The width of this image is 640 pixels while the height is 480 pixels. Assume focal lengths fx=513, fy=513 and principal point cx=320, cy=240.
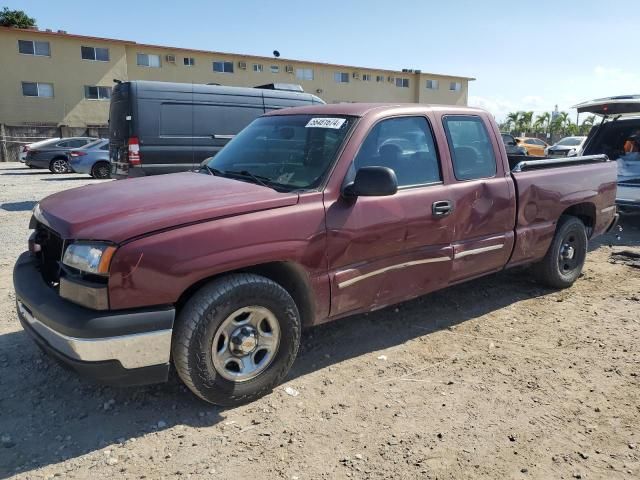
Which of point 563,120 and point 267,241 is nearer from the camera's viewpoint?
point 267,241

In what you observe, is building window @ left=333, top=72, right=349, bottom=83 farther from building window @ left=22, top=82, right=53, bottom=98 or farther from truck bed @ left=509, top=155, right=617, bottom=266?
truck bed @ left=509, top=155, right=617, bottom=266

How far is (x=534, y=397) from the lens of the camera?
327 centimetres

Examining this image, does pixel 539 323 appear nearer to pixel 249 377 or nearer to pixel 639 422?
pixel 639 422

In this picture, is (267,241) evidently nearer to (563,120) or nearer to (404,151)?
(404,151)

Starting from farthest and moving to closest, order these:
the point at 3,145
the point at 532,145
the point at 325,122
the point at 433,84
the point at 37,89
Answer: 1. the point at 433,84
2. the point at 37,89
3. the point at 532,145
4. the point at 3,145
5. the point at 325,122

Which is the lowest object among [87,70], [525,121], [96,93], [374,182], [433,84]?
[374,182]

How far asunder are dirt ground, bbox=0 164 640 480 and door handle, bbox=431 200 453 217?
1.03 meters

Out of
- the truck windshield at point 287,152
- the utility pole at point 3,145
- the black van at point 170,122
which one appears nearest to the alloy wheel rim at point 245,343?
the truck windshield at point 287,152

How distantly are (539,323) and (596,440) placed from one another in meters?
1.75

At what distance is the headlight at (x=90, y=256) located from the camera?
2.63m

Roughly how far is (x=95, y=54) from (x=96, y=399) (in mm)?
37159

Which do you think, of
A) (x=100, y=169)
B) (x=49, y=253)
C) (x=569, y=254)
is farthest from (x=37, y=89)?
(x=569, y=254)

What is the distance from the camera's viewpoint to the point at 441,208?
390cm

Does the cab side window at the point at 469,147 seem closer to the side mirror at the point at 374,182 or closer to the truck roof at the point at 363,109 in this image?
the truck roof at the point at 363,109
